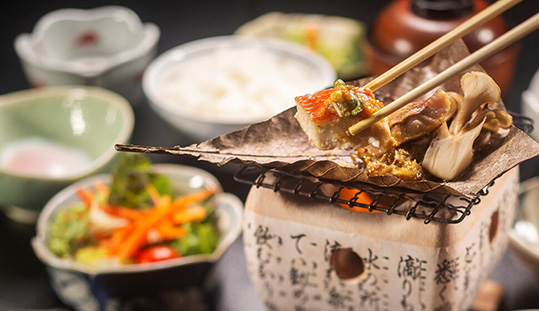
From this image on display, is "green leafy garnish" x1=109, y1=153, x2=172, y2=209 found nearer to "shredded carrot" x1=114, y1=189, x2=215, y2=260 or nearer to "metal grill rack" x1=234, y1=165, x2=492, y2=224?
"shredded carrot" x1=114, y1=189, x2=215, y2=260

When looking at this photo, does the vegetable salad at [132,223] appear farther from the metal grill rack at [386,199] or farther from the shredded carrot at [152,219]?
the metal grill rack at [386,199]

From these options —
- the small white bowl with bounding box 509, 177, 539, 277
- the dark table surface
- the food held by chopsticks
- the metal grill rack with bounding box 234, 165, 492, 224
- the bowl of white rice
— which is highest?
the food held by chopsticks

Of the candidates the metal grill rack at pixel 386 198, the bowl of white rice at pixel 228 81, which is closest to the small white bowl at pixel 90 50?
the bowl of white rice at pixel 228 81

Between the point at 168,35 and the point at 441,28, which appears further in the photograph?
the point at 168,35

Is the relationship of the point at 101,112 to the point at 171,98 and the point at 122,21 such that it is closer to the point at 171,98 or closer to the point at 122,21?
the point at 171,98

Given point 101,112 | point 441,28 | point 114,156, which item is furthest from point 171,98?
point 441,28

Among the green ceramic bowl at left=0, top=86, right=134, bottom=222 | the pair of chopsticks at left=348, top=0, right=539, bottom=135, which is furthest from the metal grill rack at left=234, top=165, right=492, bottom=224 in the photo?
the green ceramic bowl at left=0, top=86, right=134, bottom=222
